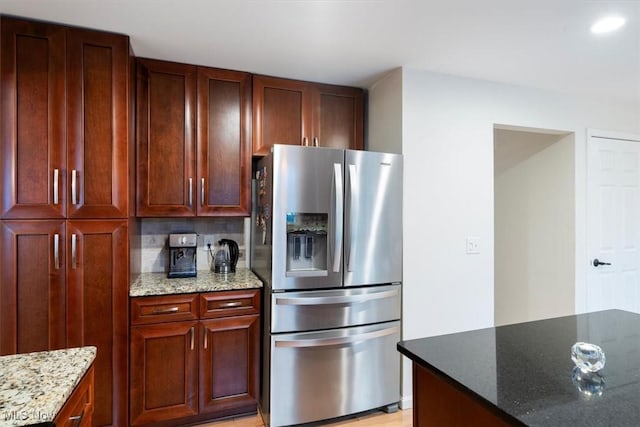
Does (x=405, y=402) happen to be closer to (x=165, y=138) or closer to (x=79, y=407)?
(x=79, y=407)

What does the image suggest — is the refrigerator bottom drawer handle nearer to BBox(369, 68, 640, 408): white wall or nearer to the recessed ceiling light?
BBox(369, 68, 640, 408): white wall

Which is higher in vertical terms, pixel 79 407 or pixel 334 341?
pixel 79 407

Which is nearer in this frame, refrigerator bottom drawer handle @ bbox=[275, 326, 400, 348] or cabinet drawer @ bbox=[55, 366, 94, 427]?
cabinet drawer @ bbox=[55, 366, 94, 427]

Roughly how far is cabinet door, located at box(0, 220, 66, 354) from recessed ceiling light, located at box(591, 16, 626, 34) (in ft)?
10.4

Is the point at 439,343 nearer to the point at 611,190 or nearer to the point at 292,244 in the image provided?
the point at 292,244

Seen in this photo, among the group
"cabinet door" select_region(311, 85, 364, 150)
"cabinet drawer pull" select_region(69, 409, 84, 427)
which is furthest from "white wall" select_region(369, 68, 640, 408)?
"cabinet drawer pull" select_region(69, 409, 84, 427)

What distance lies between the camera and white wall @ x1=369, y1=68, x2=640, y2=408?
249 centimetres

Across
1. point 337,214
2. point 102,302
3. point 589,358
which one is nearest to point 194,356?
point 102,302

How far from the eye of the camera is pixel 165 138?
2.39 m

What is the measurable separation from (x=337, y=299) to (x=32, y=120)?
201cm

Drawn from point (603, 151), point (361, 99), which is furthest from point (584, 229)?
point (361, 99)

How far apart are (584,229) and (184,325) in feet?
10.9

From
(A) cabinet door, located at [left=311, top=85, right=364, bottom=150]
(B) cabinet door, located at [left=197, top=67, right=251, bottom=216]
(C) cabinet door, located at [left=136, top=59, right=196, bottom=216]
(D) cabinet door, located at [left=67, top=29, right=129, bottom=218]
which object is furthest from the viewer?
(A) cabinet door, located at [left=311, top=85, right=364, bottom=150]

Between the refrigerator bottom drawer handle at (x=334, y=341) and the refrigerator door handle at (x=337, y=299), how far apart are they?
0.23 m
